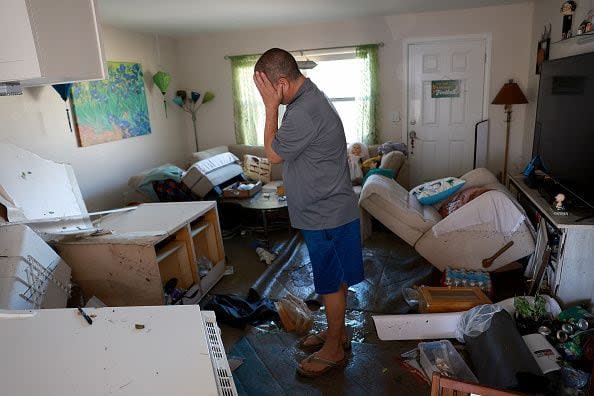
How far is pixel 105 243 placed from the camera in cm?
225

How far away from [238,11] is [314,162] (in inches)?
104

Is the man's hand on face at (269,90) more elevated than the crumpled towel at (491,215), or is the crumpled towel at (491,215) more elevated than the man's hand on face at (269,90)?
the man's hand on face at (269,90)

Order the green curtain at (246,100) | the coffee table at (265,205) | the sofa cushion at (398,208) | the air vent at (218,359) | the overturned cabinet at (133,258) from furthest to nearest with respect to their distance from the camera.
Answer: the green curtain at (246,100), the coffee table at (265,205), the sofa cushion at (398,208), the overturned cabinet at (133,258), the air vent at (218,359)

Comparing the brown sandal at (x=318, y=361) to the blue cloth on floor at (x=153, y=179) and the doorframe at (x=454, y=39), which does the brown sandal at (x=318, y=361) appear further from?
the doorframe at (x=454, y=39)

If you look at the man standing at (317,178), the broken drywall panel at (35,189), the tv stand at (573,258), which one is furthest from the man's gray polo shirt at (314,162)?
the broken drywall panel at (35,189)

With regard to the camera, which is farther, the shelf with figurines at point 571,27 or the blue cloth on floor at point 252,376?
the shelf with figurines at point 571,27

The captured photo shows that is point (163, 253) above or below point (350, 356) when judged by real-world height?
above

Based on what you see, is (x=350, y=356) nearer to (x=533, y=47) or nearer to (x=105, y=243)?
(x=105, y=243)

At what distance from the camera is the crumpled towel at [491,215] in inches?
101

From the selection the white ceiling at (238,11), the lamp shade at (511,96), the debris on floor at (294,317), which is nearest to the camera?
the debris on floor at (294,317)

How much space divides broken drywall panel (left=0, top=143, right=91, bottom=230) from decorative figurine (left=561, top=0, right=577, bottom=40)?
3.55 meters

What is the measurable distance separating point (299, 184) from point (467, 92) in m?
3.46

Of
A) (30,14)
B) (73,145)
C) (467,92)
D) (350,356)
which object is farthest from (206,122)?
(30,14)

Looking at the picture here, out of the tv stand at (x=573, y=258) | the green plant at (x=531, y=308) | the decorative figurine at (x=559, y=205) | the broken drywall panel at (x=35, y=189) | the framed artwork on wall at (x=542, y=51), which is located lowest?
the green plant at (x=531, y=308)
